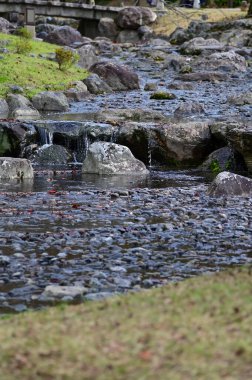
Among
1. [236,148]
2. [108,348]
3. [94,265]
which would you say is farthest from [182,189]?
[108,348]

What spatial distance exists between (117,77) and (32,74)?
487cm

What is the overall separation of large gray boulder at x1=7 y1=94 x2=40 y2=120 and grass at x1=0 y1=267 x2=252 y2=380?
2035 centimetres

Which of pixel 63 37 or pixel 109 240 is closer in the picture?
pixel 109 240

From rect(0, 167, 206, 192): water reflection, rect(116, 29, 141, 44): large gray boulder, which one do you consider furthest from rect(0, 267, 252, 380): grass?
rect(116, 29, 141, 44): large gray boulder

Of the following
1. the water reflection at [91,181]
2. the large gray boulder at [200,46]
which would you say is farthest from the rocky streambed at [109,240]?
the large gray boulder at [200,46]

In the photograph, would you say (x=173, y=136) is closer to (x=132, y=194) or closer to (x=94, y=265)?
(x=132, y=194)

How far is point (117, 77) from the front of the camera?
3884 centimetres

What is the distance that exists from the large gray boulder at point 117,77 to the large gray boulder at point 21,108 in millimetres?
9083

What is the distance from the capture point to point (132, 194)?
17203 mm

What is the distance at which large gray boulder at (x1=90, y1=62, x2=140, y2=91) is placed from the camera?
3856cm

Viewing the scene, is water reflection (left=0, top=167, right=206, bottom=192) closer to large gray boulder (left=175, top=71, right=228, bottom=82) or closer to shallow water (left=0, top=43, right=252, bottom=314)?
shallow water (left=0, top=43, right=252, bottom=314)

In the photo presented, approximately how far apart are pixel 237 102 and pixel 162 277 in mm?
Result: 22479

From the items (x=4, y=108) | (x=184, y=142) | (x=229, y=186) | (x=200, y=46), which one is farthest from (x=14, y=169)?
(x=200, y=46)

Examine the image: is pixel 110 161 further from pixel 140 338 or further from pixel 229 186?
pixel 140 338
